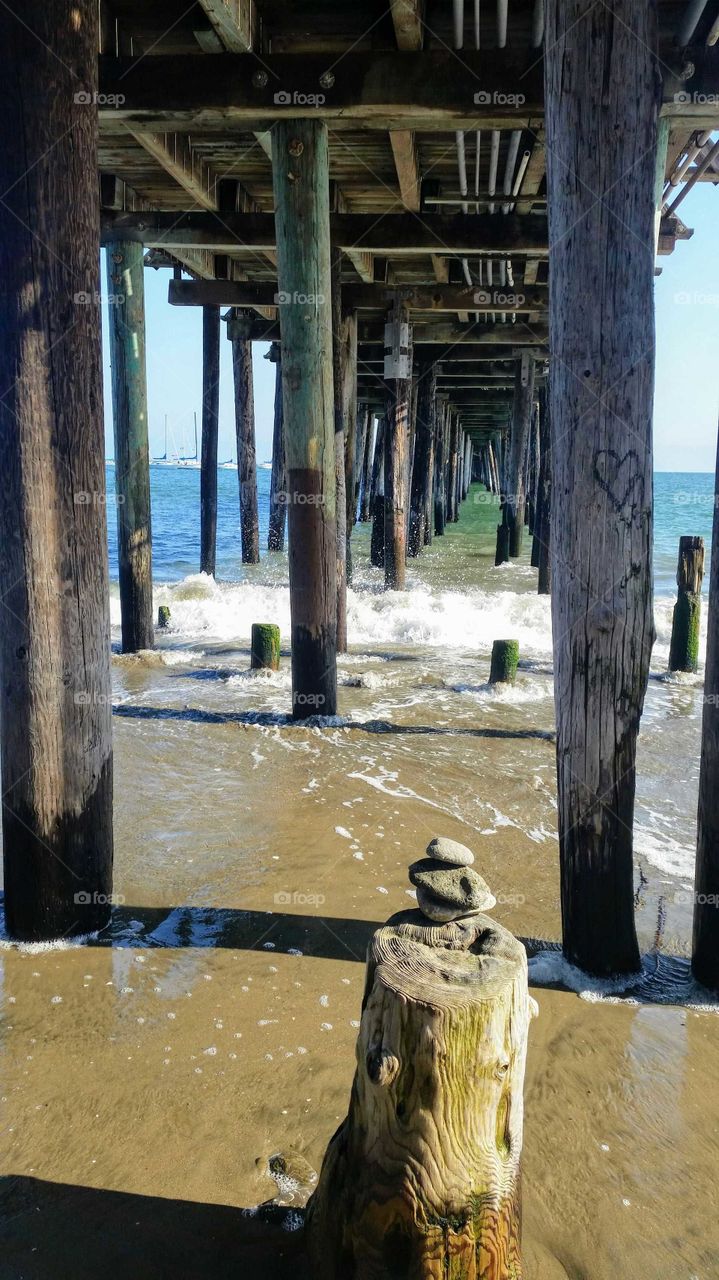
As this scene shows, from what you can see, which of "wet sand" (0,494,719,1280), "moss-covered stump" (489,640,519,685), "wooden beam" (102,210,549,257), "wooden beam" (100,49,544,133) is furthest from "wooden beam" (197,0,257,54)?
"moss-covered stump" (489,640,519,685)

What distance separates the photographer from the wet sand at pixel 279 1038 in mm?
2275

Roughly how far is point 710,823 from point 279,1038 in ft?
5.41

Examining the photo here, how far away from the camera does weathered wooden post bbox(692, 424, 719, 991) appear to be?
3.21m

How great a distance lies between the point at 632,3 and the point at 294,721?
15.6 feet

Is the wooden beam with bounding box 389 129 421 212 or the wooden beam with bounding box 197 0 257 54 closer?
the wooden beam with bounding box 197 0 257 54

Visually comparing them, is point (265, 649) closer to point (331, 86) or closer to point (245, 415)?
point (331, 86)

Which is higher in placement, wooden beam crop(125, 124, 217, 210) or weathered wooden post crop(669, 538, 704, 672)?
wooden beam crop(125, 124, 217, 210)

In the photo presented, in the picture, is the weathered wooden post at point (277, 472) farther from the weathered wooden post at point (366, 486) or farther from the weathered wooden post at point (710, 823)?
the weathered wooden post at point (710, 823)

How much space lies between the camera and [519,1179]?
1888 mm

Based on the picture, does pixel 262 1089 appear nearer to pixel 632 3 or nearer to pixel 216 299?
pixel 632 3

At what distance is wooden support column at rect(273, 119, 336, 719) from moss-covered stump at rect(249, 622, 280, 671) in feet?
5.72

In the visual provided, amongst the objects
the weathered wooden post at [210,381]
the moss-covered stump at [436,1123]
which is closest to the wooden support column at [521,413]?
the weathered wooden post at [210,381]

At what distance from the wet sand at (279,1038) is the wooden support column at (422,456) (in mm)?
13286

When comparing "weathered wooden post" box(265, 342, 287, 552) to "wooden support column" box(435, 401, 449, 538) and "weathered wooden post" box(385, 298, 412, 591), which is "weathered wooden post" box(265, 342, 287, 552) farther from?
"wooden support column" box(435, 401, 449, 538)
